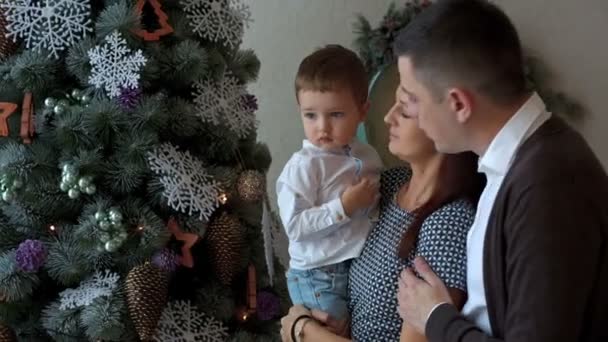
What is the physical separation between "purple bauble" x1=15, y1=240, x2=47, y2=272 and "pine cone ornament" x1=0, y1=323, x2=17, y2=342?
6.3 inches

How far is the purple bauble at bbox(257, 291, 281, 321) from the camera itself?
6.13 feet

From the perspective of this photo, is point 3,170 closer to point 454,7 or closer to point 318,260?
point 318,260

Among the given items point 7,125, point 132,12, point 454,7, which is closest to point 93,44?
point 132,12

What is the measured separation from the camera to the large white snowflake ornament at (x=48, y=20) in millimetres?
1620

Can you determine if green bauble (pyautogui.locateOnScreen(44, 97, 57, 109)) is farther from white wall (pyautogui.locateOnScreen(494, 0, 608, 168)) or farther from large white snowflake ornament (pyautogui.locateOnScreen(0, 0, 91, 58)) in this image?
white wall (pyautogui.locateOnScreen(494, 0, 608, 168))

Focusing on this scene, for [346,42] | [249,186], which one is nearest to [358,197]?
[249,186]

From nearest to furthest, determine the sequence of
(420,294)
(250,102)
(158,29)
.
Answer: (420,294)
(158,29)
(250,102)

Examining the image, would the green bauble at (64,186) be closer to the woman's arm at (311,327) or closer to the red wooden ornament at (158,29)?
the red wooden ornament at (158,29)

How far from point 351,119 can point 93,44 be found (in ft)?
2.03

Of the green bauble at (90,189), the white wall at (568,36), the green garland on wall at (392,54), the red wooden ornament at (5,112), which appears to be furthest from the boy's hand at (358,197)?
the white wall at (568,36)

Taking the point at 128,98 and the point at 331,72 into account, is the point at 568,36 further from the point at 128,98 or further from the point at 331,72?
the point at 128,98

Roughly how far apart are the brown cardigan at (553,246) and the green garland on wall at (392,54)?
1617 millimetres

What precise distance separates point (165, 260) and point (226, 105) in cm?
41

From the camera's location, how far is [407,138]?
135 centimetres
